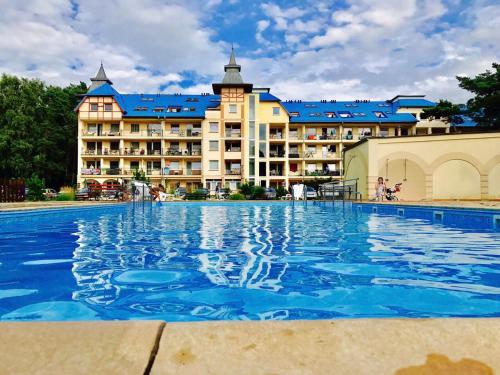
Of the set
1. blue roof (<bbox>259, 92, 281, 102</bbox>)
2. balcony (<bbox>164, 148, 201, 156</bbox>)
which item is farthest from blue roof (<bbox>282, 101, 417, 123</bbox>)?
balcony (<bbox>164, 148, 201, 156</bbox>)

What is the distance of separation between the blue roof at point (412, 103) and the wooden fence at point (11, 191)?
43541 millimetres

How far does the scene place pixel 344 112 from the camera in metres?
47.0

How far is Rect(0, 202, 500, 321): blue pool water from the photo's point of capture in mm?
2842

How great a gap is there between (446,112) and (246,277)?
44.0m

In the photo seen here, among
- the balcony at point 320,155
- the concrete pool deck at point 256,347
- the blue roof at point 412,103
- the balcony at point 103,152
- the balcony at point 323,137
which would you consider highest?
the blue roof at point 412,103

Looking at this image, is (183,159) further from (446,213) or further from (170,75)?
(446,213)

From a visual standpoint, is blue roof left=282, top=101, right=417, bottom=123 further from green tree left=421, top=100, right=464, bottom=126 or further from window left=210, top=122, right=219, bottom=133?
window left=210, top=122, right=219, bottom=133

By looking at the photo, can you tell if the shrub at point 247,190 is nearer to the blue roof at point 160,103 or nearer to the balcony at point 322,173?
the balcony at point 322,173

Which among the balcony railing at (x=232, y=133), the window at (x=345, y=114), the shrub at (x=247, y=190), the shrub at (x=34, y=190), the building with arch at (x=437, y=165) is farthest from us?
the window at (x=345, y=114)

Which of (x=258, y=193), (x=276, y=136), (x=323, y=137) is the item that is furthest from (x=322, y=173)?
(x=258, y=193)

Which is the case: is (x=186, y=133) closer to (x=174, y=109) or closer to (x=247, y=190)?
(x=174, y=109)

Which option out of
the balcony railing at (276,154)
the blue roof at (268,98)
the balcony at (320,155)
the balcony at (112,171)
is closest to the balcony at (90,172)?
the balcony at (112,171)

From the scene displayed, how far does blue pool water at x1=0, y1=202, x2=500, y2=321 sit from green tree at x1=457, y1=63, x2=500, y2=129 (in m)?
36.4

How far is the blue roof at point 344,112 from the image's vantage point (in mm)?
44938
